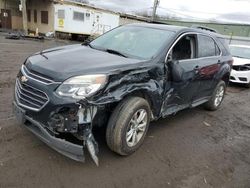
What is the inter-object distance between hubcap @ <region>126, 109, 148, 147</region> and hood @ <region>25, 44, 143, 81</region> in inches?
27.8

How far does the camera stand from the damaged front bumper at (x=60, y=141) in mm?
3137

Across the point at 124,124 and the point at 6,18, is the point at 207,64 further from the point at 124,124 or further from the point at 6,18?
the point at 6,18

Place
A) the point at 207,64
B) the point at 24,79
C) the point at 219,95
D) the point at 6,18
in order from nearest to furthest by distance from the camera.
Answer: the point at 24,79, the point at 207,64, the point at 219,95, the point at 6,18

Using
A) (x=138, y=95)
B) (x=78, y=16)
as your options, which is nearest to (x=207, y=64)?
(x=138, y=95)

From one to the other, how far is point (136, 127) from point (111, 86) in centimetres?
85

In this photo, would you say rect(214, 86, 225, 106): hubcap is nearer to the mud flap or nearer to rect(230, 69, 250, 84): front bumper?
rect(230, 69, 250, 84): front bumper

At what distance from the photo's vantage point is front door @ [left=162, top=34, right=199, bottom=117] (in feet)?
14.2

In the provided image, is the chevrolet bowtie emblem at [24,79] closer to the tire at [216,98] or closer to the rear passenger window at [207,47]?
the rear passenger window at [207,47]

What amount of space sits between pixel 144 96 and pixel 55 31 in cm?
2254

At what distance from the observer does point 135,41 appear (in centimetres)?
459

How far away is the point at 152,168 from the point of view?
372cm

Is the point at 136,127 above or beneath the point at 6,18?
above

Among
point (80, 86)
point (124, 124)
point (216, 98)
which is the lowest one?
point (216, 98)

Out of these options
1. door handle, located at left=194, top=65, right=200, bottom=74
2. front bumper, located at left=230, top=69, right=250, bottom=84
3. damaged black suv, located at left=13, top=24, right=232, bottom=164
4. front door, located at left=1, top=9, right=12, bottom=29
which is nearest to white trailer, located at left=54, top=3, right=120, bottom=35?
front door, located at left=1, top=9, right=12, bottom=29
